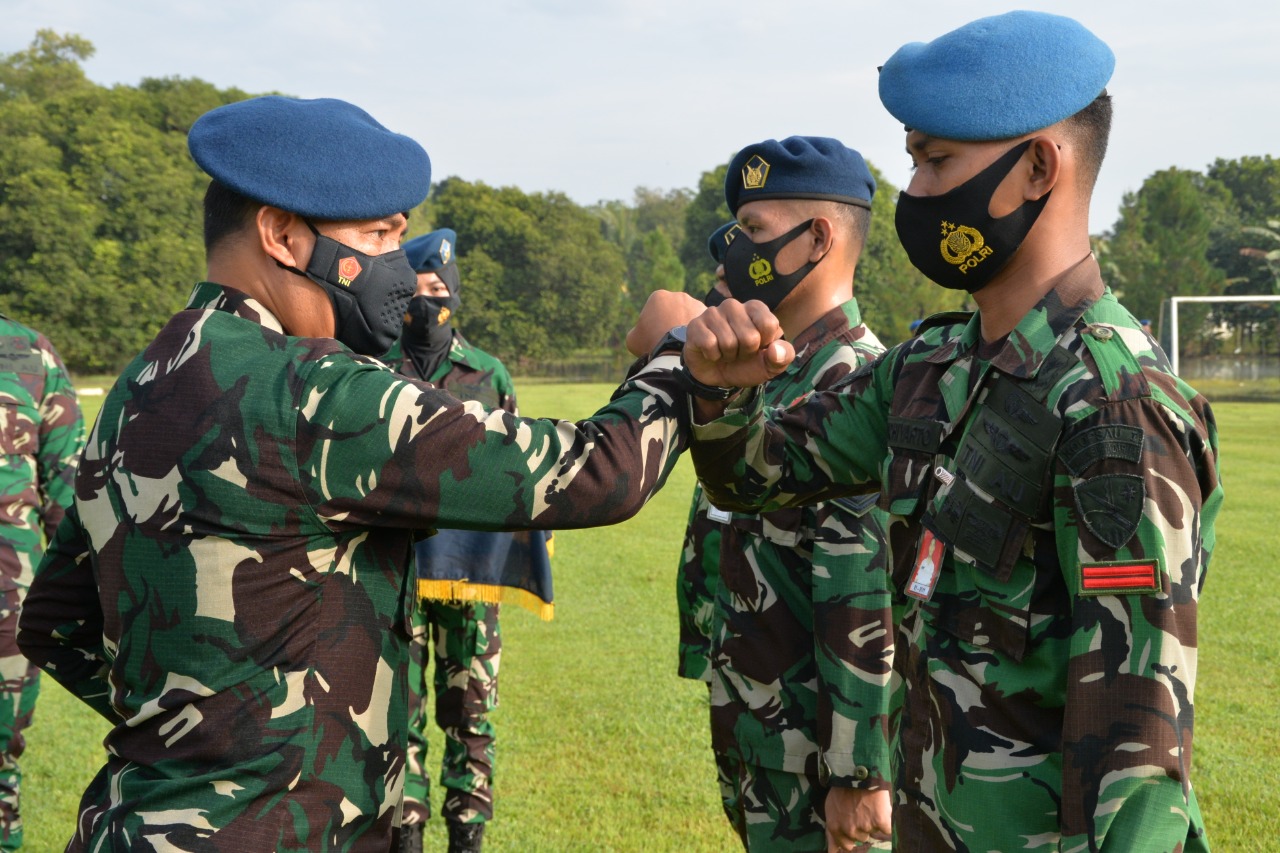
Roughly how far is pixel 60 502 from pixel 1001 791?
15.9 ft

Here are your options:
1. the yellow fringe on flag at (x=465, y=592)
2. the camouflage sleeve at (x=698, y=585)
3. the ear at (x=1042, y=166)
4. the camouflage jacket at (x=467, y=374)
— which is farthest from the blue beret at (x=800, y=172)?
the yellow fringe on flag at (x=465, y=592)

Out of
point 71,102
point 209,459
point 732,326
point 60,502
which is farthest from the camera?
point 71,102

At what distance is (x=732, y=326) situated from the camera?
87.8 inches

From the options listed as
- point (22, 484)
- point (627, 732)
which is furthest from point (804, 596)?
point (22, 484)

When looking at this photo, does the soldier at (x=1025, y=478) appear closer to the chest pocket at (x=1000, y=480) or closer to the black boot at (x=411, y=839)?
the chest pocket at (x=1000, y=480)

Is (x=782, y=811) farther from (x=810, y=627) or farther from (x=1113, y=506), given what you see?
(x=1113, y=506)

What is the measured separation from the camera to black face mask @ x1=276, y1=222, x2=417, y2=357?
2338 mm

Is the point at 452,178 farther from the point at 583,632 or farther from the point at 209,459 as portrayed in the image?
the point at 209,459

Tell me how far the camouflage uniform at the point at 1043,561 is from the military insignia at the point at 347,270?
0.81 metres

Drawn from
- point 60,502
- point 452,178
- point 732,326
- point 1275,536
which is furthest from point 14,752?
point 452,178

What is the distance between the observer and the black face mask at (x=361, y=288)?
234 cm

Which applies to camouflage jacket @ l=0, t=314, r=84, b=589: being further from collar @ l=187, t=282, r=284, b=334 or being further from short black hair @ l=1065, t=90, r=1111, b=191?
short black hair @ l=1065, t=90, r=1111, b=191

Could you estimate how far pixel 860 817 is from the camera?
3.13 metres

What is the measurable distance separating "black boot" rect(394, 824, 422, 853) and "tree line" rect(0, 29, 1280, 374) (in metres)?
40.4
